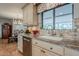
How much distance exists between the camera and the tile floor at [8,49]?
147 centimetres

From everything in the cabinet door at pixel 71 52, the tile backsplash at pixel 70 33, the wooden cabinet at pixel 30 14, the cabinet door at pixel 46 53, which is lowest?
the cabinet door at pixel 46 53

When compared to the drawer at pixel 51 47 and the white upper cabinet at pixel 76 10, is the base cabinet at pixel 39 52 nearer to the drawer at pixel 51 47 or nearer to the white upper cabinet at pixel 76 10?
the drawer at pixel 51 47

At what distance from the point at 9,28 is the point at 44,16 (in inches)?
18.8

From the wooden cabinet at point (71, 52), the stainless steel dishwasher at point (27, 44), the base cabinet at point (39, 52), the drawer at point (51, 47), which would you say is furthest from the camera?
the stainless steel dishwasher at point (27, 44)

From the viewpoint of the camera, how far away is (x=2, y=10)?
1.49 metres

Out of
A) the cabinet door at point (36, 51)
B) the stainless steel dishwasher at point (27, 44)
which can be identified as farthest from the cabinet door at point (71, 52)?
the stainless steel dishwasher at point (27, 44)

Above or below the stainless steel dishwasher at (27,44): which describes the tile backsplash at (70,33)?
above

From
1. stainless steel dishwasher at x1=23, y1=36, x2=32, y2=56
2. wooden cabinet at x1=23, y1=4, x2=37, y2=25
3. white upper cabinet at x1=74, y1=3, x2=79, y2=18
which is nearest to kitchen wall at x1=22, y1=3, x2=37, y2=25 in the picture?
wooden cabinet at x1=23, y1=4, x2=37, y2=25

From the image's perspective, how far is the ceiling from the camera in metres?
1.47

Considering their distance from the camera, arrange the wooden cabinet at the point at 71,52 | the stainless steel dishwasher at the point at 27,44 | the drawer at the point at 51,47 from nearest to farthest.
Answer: the wooden cabinet at the point at 71,52, the drawer at the point at 51,47, the stainless steel dishwasher at the point at 27,44

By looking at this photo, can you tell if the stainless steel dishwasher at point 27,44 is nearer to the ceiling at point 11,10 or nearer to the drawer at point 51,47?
the drawer at point 51,47

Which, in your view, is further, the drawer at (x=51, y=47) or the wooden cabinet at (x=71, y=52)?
the drawer at (x=51, y=47)

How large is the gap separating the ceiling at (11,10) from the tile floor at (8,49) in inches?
13.0

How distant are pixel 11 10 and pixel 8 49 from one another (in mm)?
495
